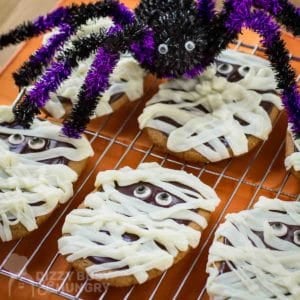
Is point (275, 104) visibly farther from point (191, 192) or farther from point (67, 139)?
point (67, 139)

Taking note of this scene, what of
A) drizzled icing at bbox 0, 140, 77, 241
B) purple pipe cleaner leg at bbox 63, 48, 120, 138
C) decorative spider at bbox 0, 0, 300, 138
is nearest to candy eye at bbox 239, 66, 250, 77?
decorative spider at bbox 0, 0, 300, 138

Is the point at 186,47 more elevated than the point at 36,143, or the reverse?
the point at 186,47

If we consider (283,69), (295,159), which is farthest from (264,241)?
(283,69)

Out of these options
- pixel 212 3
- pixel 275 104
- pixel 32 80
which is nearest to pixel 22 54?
pixel 32 80

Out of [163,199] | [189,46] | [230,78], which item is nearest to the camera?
[163,199]

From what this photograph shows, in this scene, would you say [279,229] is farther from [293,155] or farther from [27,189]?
[27,189]

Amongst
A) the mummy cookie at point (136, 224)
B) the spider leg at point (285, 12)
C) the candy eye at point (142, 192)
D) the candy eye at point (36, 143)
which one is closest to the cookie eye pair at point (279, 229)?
the mummy cookie at point (136, 224)
